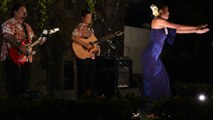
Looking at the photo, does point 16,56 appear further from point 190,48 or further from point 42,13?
Answer: point 190,48

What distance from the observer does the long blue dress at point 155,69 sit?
8.00 metres

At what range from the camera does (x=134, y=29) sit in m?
14.0

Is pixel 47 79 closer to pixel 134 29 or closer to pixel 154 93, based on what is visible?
pixel 154 93

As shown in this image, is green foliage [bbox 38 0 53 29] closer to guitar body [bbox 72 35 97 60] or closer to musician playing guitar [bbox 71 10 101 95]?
musician playing guitar [bbox 71 10 101 95]

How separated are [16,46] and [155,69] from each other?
2.37 m

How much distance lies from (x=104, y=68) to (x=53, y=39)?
127cm

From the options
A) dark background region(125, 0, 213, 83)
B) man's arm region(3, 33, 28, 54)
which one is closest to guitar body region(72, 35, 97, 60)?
man's arm region(3, 33, 28, 54)

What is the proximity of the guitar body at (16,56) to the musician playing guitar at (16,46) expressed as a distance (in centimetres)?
2

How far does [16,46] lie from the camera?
290 inches

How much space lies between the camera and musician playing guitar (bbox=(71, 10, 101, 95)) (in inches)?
337

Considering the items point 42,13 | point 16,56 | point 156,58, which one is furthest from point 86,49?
point 16,56

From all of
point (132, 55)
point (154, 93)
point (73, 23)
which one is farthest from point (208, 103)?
point (132, 55)

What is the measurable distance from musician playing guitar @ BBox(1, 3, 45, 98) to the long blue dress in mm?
2015

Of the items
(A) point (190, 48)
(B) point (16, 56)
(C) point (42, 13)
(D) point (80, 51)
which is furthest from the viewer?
(A) point (190, 48)
